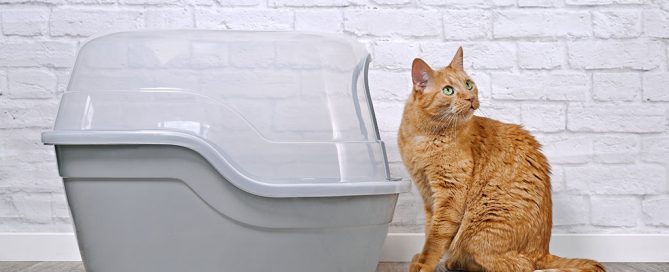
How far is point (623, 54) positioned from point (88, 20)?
1453 mm

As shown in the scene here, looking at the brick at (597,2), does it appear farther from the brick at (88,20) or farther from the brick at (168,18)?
the brick at (88,20)

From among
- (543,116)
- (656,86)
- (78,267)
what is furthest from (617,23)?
(78,267)

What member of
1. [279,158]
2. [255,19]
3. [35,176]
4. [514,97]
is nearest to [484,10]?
[514,97]

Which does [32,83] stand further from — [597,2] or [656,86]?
[656,86]

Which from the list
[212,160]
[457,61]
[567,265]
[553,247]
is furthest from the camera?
[553,247]

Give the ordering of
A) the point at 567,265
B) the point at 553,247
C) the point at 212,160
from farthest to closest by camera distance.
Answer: the point at 553,247 → the point at 567,265 → the point at 212,160

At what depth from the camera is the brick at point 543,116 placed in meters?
1.61

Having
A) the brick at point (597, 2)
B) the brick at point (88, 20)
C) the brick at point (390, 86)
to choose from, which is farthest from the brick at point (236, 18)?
the brick at point (597, 2)

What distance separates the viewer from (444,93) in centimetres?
134

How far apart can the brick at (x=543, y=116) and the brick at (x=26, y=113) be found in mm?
1279

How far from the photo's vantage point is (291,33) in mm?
1129

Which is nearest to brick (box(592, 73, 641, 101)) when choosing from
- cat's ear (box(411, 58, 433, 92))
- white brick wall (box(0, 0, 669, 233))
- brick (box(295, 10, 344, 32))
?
white brick wall (box(0, 0, 669, 233))

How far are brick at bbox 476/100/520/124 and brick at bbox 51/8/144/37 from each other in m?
0.96

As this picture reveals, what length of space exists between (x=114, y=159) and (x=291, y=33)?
40 centimetres
